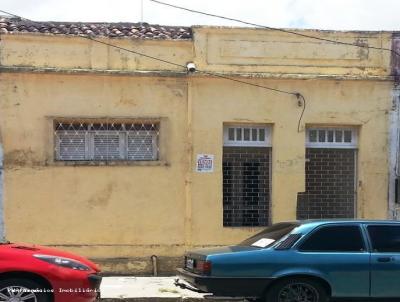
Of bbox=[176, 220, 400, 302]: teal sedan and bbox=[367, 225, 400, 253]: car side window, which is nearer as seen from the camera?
bbox=[176, 220, 400, 302]: teal sedan

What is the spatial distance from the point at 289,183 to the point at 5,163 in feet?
17.9

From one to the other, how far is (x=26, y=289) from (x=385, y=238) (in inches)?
183

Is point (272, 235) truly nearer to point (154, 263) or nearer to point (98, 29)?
point (154, 263)

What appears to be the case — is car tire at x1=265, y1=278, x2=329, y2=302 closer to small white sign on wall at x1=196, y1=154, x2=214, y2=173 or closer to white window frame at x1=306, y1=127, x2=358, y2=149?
small white sign on wall at x1=196, y1=154, x2=214, y2=173

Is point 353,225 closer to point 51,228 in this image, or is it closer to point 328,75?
point 328,75

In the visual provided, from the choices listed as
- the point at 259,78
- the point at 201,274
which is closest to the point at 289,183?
the point at 259,78

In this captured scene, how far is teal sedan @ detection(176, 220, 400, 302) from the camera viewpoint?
797cm

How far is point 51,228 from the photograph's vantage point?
12.0 m

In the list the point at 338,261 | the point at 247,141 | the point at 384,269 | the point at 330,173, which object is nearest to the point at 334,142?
the point at 330,173

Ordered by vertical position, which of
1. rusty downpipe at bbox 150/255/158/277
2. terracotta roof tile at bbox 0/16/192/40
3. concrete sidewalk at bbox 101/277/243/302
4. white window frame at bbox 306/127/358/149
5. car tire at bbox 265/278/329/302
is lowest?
concrete sidewalk at bbox 101/277/243/302

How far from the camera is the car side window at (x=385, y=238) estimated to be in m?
8.41

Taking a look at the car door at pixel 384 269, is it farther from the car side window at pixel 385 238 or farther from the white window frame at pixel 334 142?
the white window frame at pixel 334 142

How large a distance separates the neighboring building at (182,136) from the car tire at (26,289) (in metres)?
4.60

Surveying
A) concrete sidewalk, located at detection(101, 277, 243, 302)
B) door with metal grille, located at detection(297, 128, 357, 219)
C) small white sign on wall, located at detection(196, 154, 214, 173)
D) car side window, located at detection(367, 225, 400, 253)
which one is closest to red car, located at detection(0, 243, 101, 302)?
concrete sidewalk, located at detection(101, 277, 243, 302)
